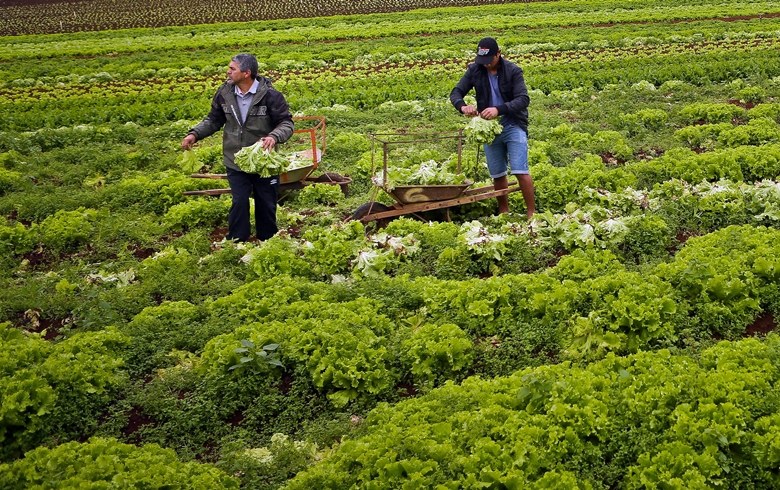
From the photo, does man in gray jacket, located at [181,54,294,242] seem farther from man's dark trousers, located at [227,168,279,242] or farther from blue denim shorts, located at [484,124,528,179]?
blue denim shorts, located at [484,124,528,179]

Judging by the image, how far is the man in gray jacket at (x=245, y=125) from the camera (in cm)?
941

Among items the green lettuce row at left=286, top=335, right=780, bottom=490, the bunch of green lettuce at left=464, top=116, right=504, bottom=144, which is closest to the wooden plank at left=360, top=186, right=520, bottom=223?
the bunch of green lettuce at left=464, top=116, right=504, bottom=144

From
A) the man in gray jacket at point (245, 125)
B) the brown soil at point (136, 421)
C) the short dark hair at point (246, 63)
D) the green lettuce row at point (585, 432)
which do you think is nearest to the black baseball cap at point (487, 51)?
the man in gray jacket at point (245, 125)

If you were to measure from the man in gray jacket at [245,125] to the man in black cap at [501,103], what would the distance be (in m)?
2.54

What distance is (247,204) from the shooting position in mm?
9820

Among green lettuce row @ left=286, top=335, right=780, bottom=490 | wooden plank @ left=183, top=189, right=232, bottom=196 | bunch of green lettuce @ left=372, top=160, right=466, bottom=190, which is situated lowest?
green lettuce row @ left=286, top=335, right=780, bottom=490

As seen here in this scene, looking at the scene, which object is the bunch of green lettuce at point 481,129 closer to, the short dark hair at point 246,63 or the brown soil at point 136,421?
the short dark hair at point 246,63

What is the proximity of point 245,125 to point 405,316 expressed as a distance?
3.53 m

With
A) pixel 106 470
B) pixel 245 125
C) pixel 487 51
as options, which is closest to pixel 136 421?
pixel 106 470

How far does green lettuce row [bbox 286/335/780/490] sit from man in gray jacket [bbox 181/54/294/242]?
4343 mm

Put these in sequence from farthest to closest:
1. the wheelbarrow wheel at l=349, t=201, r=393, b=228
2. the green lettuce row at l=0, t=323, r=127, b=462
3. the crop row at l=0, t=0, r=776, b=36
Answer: the crop row at l=0, t=0, r=776, b=36 → the wheelbarrow wheel at l=349, t=201, r=393, b=228 → the green lettuce row at l=0, t=323, r=127, b=462

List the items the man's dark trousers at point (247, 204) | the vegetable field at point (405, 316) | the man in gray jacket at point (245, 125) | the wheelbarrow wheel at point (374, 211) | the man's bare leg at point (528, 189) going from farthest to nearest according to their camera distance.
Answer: the wheelbarrow wheel at point (374, 211)
the man's bare leg at point (528, 189)
the man's dark trousers at point (247, 204)
the man in gray jacket at point (245, 125)
the vegetable field at point (405, 316)

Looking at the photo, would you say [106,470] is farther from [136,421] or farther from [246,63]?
[246,63]

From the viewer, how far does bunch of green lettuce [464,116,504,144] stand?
9.94 meters
